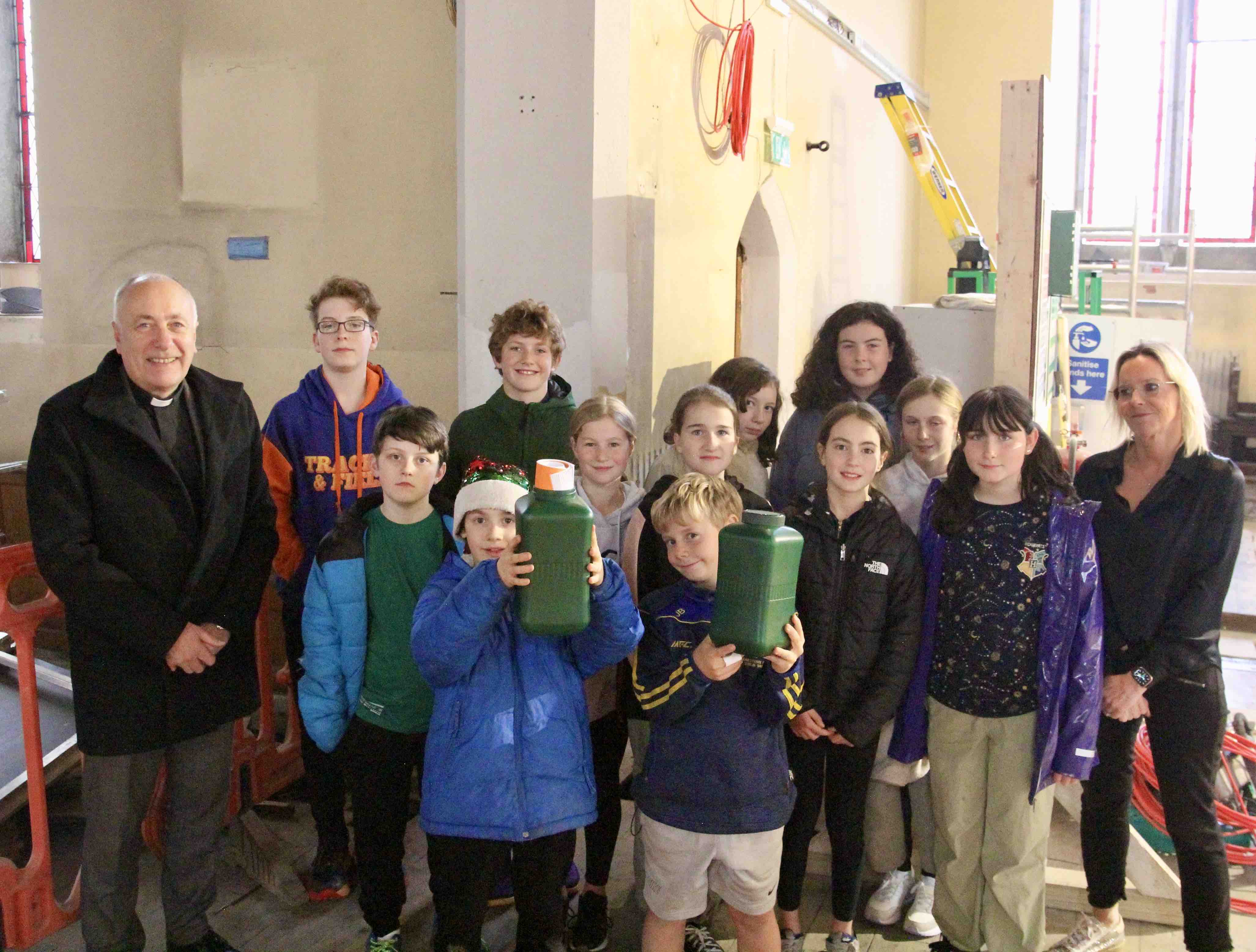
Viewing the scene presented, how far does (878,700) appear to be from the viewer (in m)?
2.67

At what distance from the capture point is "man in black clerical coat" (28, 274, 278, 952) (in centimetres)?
246

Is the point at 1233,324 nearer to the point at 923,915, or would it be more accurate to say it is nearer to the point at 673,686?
the point at 923,915

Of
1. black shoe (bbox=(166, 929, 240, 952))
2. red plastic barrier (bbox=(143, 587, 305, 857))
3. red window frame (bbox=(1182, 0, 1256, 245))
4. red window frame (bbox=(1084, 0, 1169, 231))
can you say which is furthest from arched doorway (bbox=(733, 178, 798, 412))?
red window frame (bbox=(1182, 0, 1256, 245))

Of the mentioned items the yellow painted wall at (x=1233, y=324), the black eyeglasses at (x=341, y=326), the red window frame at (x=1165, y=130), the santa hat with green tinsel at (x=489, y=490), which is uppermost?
the red window frame at (x=1165, y=130)

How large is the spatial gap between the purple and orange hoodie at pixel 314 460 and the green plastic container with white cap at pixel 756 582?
129 cm

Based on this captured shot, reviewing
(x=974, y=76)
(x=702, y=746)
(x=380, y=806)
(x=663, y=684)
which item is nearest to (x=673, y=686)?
(x=663, y=684)

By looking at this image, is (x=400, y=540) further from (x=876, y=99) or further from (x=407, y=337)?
(x=876, y=99)

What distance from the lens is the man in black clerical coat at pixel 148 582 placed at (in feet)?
8.07

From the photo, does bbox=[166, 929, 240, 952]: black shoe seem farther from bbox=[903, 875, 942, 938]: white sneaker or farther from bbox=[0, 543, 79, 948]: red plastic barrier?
bbox=[903, 875, 942, 938]: white sneaker

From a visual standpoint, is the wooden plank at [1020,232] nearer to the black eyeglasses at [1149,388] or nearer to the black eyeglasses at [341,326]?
the black eyeglasses at [1149,388]

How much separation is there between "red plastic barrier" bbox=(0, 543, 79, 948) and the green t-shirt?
0.81m

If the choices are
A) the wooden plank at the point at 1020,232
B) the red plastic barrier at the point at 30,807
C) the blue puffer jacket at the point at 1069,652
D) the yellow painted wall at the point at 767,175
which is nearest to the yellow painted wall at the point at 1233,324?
the yellow painted wall at the point at 767,175

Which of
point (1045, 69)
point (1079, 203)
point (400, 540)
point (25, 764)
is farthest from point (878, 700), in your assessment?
point (1079, 203)

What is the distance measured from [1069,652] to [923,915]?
2.86 feet
